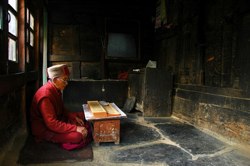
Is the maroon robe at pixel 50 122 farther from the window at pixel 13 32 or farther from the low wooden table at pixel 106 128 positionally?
the window at pixel 13 32

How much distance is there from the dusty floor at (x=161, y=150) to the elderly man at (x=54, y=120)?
29 cm

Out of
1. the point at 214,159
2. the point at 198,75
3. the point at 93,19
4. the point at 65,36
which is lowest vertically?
the point at 214,159

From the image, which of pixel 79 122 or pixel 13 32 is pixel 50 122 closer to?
pixel 79 122

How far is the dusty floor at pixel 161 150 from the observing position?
103 inches

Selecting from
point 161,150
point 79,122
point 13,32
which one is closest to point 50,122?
point 79,122

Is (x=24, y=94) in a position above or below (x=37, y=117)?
above

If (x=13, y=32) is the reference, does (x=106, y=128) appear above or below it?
below

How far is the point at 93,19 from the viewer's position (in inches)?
274

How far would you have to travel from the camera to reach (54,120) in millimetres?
2848

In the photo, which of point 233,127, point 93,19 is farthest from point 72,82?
point 233,127

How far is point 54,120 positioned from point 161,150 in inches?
58.2

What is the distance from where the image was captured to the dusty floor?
261cm

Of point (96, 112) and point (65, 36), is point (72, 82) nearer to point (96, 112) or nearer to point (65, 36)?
point (65, 36)

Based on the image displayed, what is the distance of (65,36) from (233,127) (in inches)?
211
